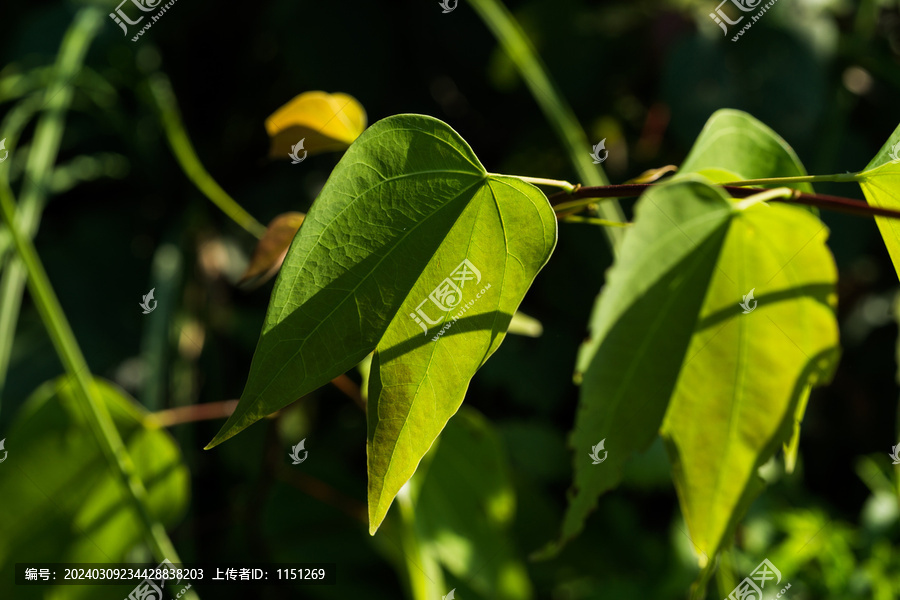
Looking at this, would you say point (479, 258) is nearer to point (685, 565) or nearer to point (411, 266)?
point (411, 266)

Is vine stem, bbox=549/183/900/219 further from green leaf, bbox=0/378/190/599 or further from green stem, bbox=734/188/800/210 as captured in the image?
green leaf, bbox=0/378/190/599

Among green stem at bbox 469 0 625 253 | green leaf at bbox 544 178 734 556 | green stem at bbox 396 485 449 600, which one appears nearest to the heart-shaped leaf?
green leaf at bbox 544 178 734 556

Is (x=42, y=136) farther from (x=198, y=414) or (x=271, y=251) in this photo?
(x=271, y=251)

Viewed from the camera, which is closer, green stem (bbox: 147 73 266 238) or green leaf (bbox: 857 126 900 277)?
green leaf (bbox: 857 126 900 277)

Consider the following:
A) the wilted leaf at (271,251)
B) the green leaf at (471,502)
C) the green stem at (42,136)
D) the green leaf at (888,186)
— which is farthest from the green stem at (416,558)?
the green stem at (42,136)

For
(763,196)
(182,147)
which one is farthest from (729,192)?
(182,147)
